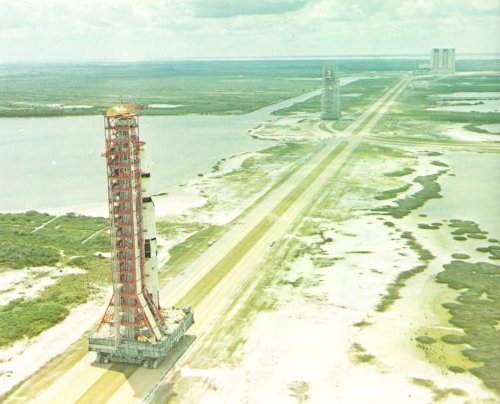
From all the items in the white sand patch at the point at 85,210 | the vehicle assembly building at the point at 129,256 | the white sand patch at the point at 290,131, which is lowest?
the white sand patch at the point at 85,210

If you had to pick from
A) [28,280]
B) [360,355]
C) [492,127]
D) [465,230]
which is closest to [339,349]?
[360,355]

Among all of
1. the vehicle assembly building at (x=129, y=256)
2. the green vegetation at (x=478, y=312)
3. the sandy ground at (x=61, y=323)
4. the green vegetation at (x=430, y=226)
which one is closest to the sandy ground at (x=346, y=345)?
the green vegetation at (x=478, y=312)

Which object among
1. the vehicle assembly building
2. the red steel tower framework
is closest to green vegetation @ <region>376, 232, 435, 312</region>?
the vehicle assembly building

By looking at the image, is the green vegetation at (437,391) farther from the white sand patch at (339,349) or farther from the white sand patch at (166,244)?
the white sand patch at (166,244)

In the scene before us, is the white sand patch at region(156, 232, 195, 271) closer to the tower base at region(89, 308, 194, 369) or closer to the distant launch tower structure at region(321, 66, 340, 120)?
the tower base at region(89, 308, 194, 369)

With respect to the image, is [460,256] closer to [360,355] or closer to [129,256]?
[360,355]

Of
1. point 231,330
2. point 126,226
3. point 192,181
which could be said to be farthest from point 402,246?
point 192,181
